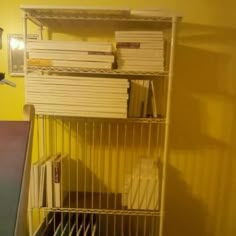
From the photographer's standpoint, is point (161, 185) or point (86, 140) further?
point (86, 140)

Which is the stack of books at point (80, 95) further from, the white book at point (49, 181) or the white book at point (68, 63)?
the white book at point (49, 181)

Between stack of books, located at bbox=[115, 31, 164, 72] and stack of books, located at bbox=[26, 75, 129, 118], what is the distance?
11 cm

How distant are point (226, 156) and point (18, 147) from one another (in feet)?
4.28

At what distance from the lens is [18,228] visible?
0.96 m

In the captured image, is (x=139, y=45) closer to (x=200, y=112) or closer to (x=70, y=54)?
(x=70, y=54)

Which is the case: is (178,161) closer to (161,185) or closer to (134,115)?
(161,185)

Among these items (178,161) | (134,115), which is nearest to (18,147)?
(134,115)

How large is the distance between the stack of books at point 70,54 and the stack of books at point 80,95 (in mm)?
Result: 70

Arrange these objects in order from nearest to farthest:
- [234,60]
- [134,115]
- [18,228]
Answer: [18,228]
[134,115]
[234,60]

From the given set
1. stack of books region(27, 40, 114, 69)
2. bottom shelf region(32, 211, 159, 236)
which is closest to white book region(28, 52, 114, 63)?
stack of books region(27, 40, 114, 69)

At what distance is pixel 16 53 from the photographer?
1761mm

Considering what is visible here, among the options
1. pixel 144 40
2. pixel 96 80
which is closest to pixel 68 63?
pixel 96 80

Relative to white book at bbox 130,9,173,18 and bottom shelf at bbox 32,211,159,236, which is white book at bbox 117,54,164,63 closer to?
white book at bbox 130,9,173,18

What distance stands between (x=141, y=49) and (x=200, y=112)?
61 cm
